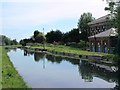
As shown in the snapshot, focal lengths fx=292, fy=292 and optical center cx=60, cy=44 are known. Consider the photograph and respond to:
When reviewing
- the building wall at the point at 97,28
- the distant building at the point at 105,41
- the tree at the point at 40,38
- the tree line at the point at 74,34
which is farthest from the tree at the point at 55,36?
the distant building at the point at 105,41

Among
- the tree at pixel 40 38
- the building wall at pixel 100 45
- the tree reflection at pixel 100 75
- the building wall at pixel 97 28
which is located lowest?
the tree reflection at pixel 100 75

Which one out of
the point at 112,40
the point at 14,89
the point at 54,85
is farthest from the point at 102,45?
the point at 14,89

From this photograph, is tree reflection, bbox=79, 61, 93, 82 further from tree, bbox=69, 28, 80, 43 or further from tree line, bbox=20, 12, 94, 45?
tree, bbox=69, 28, 80, 43

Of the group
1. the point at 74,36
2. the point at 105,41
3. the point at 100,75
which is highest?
the point at 74,36

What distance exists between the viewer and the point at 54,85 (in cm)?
1733

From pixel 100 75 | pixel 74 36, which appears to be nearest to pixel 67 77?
pixel 100 75

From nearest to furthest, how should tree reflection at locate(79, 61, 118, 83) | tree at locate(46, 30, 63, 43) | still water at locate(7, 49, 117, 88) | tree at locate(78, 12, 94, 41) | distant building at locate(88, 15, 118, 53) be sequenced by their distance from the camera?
still water at locate(7, 49, 117, 88) → tree reflection at locate(79, 61, 118, 83) → distant building at locate(88, 15, 118, 53) → tree at locate(78, 12, 94, 41) → tree at locate(46, 30, 63, 43)

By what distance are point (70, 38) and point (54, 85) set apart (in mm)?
70831

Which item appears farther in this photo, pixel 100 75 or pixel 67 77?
pixel 100 75

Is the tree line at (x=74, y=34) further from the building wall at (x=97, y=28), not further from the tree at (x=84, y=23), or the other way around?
the building wall at (x=97, y=28)

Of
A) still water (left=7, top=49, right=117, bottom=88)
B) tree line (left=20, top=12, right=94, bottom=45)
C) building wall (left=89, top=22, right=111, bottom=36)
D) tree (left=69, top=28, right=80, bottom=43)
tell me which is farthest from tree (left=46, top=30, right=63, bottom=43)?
still water (left=7, top=49, right=117, bottom=88)

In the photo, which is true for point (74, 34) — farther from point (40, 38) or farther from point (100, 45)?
point (100, 45)

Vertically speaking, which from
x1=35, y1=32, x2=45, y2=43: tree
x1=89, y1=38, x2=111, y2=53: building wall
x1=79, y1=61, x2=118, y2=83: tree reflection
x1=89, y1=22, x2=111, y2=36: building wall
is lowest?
x1=79, y1=61, x2=118, y2=83: tree reflection

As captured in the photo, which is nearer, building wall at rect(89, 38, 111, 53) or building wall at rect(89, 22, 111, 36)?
building wall at rect(89, 38, 111, 53)
